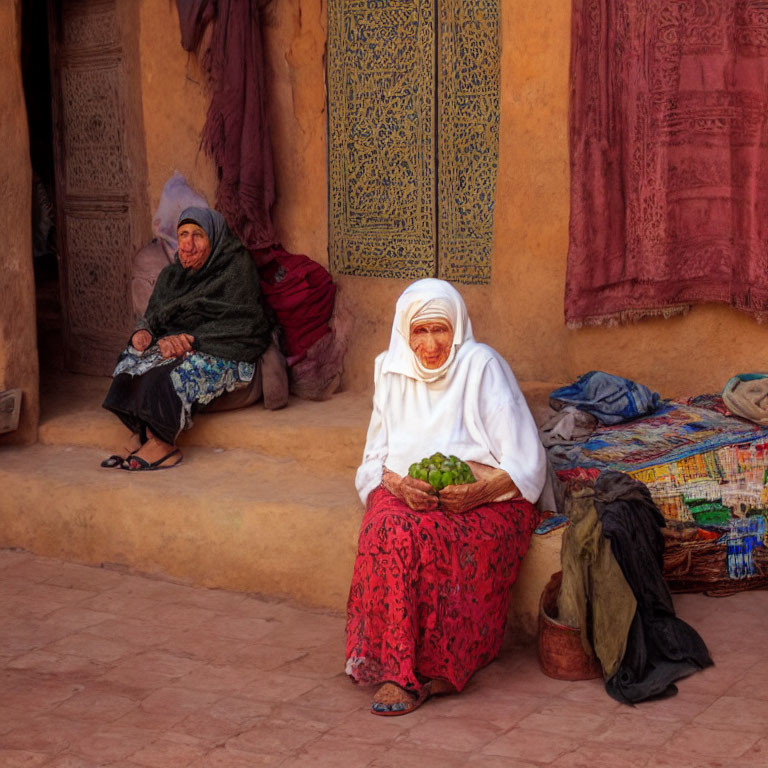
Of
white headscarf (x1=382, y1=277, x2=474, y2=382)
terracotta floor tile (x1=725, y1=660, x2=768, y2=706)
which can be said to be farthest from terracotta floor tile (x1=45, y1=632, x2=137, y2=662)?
terracotta floor tile (x1=725, y1=660, x2=768, y2=706)

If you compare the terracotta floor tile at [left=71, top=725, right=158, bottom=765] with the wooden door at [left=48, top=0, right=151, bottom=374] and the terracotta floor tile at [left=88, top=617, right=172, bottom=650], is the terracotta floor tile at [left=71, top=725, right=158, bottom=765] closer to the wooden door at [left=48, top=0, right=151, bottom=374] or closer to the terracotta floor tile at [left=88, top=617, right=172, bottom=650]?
the terracotta floor tile at [left=88, top=617, right=172, bottom=650]

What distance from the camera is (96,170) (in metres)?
7.47

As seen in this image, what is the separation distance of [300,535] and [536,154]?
211 cm

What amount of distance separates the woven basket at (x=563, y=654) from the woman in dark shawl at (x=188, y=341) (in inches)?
87.0

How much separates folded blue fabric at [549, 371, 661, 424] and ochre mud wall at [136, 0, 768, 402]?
1.05 feet

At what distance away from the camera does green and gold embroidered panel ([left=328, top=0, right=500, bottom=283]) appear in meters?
6.29

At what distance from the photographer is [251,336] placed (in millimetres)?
6266

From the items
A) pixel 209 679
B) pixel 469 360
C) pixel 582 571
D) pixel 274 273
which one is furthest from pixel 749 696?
pixel 274 273

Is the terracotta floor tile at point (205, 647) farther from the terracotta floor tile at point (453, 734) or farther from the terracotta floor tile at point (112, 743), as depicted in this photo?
the terracotta floor tile at point (453, 734)

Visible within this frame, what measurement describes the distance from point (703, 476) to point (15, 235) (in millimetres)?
3473

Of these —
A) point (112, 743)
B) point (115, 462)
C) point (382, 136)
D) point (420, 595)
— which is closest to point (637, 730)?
point (420, 595)

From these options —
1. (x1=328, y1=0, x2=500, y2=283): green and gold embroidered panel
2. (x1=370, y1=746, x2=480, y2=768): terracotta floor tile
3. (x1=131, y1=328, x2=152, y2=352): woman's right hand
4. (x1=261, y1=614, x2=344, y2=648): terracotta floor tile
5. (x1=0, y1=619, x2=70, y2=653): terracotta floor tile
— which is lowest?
(x1=370, y1=746, x2=480, y2=768): terracotta floor tile

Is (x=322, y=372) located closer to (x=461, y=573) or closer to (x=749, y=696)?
(x=461, y=573)

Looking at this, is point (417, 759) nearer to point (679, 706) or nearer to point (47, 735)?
point (679, 706)
